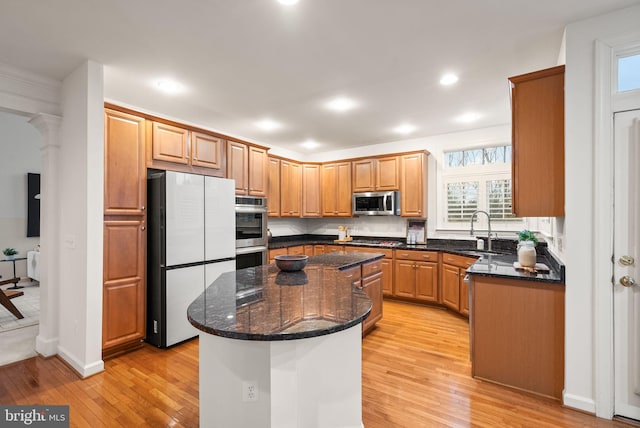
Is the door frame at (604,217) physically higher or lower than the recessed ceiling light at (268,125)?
lower

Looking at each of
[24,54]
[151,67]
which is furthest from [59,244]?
[151,67]

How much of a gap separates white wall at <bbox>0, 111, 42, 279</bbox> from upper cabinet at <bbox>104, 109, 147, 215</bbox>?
17.2ft

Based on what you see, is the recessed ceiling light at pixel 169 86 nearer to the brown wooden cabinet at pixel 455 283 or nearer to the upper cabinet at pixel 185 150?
the upper cabinet at pixel 185 150

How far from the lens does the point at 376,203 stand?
5277 millimetres

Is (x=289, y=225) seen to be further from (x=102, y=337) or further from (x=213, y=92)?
(x=102, y=337)

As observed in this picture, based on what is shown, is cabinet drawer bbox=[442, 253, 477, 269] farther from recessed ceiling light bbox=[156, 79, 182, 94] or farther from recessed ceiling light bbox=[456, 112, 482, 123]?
recessed ceiling light bbox=[156, 79, 182, 94]

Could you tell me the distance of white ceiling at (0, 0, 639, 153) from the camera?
6.47 ft

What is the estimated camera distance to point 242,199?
415 cm

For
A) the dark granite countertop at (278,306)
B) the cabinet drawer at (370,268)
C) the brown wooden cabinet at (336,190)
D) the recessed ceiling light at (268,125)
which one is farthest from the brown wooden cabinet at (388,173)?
the dark granite countertop at (278,306)

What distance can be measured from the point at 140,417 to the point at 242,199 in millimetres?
2624

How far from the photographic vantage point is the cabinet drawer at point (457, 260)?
3942 mm

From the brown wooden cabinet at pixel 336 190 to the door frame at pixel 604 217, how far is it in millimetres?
3834

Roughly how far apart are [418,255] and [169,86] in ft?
12.8

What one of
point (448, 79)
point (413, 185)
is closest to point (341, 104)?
point (448, 79)
